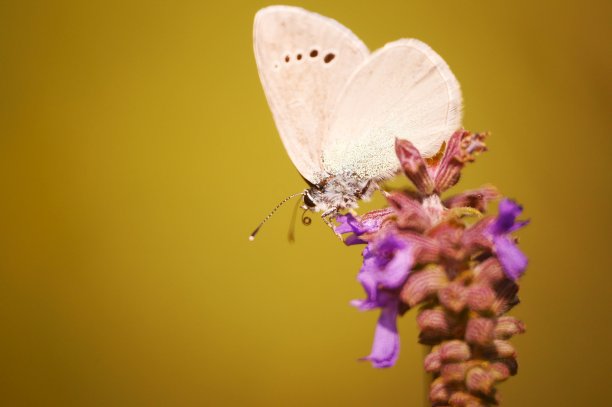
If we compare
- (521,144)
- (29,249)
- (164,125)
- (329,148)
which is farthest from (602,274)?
(29,249)

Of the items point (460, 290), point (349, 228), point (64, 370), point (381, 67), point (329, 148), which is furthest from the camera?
point (64, 370)

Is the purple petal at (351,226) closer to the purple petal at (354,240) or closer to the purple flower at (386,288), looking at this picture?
the purple petal at (354,240)

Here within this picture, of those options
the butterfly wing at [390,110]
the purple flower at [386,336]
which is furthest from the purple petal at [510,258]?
the butterfly wing at [390,110]

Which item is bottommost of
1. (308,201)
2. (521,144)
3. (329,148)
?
(308,201)

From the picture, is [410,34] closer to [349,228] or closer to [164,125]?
[164,125]

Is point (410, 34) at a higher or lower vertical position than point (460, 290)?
higher

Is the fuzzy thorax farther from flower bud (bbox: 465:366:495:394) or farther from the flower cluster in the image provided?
flower bud (bbox: 465:366:495:394)

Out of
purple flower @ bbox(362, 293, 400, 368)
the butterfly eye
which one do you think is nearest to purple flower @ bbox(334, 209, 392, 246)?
purple flower @ bbox(362, 293, 400, 368)
